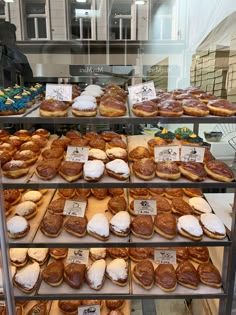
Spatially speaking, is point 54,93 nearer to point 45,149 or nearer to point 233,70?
point 45,149

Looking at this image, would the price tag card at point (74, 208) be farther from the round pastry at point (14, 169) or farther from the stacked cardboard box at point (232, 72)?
the stacked cardboard box at point (232, 72)

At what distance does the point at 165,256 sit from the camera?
153 cm

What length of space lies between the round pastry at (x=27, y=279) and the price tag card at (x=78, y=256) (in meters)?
0.16

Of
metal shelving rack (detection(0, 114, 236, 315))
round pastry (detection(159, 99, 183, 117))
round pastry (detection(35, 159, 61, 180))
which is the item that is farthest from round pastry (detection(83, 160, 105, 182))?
round pastry (detection(159, 99, 183, 117))

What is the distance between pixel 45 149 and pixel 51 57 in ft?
7.85

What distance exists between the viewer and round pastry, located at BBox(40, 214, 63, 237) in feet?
4.49

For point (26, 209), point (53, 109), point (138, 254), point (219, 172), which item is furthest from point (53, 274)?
point (219, 172)

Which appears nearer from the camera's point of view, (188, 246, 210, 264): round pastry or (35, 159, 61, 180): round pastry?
(35, 159, 61, 180): round pastry

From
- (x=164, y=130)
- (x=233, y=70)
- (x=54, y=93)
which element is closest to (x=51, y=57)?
(x=233, y=70)

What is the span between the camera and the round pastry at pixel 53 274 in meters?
1.40

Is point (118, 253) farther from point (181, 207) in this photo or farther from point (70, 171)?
point (70, 171)

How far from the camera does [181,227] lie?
1.38 meters

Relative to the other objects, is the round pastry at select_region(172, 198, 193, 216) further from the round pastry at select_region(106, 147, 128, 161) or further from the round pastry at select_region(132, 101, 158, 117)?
the round pastry at select_region(132, 101, 158, 117)

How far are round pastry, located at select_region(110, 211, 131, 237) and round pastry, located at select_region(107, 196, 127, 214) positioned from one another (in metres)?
0.07
